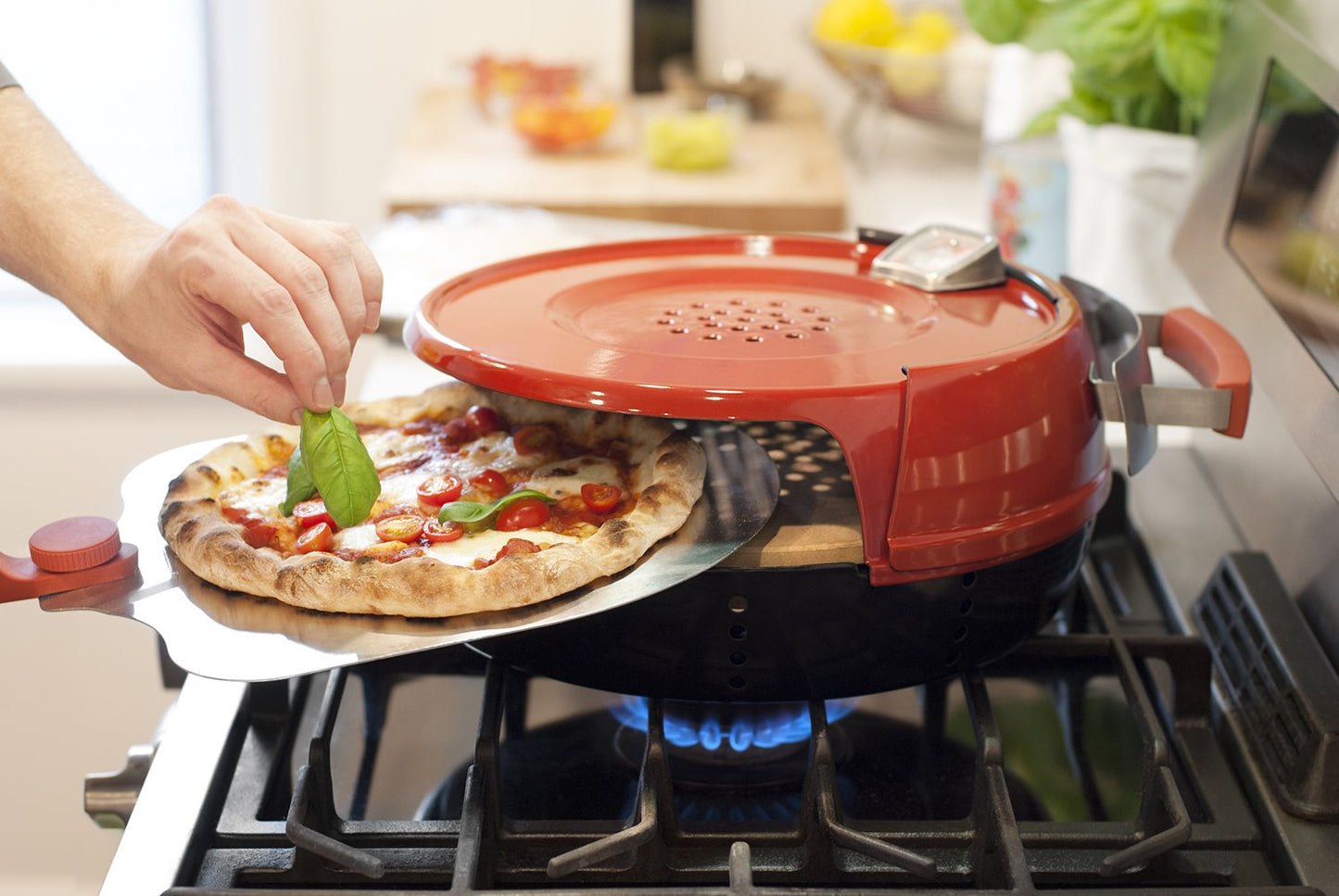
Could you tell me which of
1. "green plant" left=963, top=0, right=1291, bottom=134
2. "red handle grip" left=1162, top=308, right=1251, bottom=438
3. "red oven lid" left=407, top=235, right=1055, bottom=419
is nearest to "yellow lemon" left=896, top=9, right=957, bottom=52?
"green plant" left=963, top=0, right=1291, bottom=134

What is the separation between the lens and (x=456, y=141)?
2.30 metres

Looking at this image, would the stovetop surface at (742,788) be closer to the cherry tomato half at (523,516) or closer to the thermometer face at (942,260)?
the cherry tomato half at (523,516)

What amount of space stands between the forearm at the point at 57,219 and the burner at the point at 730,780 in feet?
1.28

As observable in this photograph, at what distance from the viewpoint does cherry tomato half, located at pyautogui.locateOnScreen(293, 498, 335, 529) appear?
787 mm

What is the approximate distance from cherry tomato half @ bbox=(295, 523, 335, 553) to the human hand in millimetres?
67

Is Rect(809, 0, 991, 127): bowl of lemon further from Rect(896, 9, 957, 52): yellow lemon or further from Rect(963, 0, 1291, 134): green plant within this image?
Rect(963, 0, 1291, 134): green plant

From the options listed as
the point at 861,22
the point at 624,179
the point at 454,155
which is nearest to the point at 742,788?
the point at 624,179

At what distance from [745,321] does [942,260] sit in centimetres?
16

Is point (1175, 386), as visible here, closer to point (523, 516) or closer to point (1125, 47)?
point (523, 516)

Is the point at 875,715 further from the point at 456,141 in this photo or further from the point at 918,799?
the point at 456,141

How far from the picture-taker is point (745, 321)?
2.81 ft

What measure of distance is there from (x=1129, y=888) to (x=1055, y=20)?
0.93 m

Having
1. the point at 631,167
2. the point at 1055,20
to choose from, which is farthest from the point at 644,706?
the point at 631,167

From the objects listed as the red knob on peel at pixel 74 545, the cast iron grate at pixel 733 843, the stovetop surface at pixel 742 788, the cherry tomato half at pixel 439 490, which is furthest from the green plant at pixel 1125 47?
the red knob on peel at pixel 74 545
